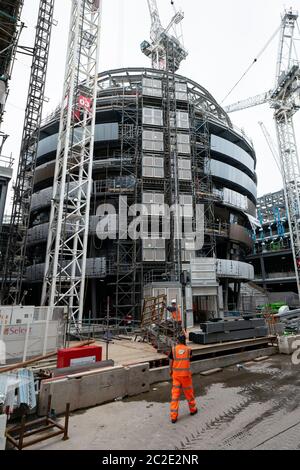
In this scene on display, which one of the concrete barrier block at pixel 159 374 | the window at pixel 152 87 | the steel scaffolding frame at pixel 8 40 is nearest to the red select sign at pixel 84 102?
the steel scaffolding frame at pixel 8 40

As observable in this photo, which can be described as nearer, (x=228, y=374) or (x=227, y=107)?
(x=228, y=374)

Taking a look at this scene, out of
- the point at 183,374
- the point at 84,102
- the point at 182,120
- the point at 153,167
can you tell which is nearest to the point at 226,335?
the point at 183,374

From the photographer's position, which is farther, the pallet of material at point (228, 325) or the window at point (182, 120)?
the window at point (182, 120)

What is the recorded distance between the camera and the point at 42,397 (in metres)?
6.67

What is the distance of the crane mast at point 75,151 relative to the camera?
2059cm

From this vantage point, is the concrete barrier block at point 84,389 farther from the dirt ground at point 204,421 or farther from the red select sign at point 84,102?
the red select sign at point 84,102

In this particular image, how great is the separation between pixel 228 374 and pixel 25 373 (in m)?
6.81

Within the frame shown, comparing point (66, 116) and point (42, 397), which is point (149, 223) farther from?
point (42, 397)

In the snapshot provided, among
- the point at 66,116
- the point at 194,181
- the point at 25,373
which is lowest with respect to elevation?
the point at 25,373

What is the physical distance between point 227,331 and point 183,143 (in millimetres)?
21498

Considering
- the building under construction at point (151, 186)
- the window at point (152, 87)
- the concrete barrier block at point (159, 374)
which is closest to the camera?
the concrete barrier block at point (159, 374)

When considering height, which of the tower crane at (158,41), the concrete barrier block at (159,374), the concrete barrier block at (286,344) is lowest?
the concrete barrier block at (159,374)

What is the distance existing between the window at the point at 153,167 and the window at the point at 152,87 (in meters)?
7.60
